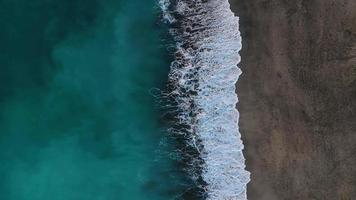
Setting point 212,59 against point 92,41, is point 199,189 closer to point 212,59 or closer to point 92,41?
point 212,59

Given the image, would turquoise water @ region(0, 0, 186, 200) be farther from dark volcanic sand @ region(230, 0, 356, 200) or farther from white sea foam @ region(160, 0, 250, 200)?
dark volcanic sand @ region(230, 0, 356, 200)

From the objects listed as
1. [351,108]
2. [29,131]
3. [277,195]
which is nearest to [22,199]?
[29,131]

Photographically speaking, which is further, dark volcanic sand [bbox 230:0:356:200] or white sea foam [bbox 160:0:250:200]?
white sea foam [bbox 160:0:250:200]

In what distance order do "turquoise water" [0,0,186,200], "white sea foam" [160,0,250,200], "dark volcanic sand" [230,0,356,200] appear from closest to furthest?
1. "dark volcanic sand" [230,0,356,200]
2. "white sea foam" [160,0,250,200]
3. "turquoise water" [0,0,186,200]

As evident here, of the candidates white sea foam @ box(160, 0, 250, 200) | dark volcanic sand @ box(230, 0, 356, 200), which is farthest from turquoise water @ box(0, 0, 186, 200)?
dark volcanic sand @ box(230, 0, 356, 200)

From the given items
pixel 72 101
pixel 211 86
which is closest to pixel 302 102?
pixel 211 86

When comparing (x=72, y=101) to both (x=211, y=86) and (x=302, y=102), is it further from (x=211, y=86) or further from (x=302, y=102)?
(x=302, y=102)

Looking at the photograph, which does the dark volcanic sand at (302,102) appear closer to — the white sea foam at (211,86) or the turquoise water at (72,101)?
the white sea foam at (211,86)
